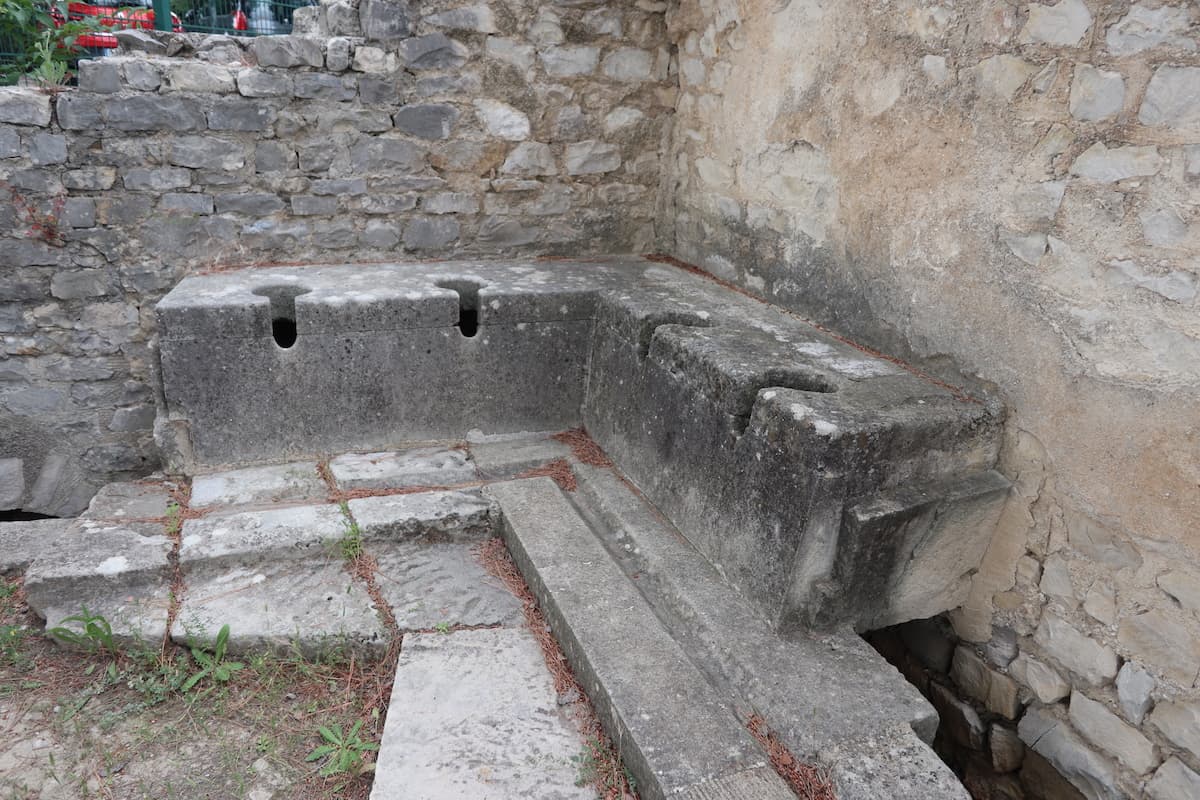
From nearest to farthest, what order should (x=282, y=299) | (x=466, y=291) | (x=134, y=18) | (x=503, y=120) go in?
(x=282, y=299) → (x=466, y=291) → (x=503, y=120) → (x=134, y=18)

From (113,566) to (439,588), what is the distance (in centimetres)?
111

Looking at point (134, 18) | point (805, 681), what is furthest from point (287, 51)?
point (805, 681)

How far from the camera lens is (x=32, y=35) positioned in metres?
4.21

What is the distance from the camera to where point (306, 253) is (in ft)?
12.8

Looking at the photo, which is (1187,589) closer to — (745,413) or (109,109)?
(745,413)

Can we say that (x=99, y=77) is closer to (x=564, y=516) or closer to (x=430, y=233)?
(x=430, y=233)

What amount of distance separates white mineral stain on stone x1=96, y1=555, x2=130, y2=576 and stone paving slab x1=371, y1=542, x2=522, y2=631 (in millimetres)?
830

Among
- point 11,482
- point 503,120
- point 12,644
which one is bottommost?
point 11,482

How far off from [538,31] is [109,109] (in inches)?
77.9

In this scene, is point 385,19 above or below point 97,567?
above

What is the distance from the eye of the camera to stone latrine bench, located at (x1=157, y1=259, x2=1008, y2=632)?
2357 mm

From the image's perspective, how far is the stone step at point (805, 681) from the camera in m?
1.96

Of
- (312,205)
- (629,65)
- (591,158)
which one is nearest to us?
(312,205)

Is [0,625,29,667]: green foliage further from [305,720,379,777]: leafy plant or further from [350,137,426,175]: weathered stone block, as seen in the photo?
[350,137,426,175]: weathered stone block
